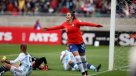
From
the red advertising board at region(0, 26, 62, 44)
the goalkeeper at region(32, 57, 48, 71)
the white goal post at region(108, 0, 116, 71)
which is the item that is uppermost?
the white goal post at region(108, 0, 116, 71)

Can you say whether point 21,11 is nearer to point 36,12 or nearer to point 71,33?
point 36,12

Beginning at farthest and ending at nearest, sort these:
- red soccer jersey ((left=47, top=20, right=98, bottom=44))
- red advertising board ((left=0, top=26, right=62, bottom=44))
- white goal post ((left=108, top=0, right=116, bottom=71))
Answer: red advertising board ((left=0, top=26, right=62, bottom=44)) < white goal post ((left=108, top=0, right=116, bottom=71)) < red soccer jersey ((left=47, top=20, right=98, bottom=44))

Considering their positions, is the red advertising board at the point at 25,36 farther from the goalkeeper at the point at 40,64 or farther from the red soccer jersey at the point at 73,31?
the red soccer jersey at the point at 73,31

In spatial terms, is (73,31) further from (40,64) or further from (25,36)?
(25,36)

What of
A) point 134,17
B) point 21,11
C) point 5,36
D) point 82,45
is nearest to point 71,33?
point 82,45

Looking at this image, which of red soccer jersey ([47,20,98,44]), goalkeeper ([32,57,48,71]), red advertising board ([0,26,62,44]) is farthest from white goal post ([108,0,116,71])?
red advertising board ([0,26,62,44])

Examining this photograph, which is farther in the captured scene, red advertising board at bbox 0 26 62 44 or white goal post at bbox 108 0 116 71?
red advertising board at bbox 0 26 62 44

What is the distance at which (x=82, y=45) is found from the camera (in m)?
14.4

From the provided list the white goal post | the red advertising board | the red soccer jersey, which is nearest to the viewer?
the red soccer jersey

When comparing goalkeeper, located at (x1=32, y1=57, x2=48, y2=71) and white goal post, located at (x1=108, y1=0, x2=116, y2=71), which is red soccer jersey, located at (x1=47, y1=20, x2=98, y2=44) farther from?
white goal post, located at (x1=108, y1=0, x2=116, y2=71)

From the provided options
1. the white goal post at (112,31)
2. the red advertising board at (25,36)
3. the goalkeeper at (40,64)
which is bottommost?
the red advertising board at (25,36)

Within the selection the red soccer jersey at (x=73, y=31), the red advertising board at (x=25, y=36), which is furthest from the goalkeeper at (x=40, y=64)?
the red advertising board at (x=25, y=36)

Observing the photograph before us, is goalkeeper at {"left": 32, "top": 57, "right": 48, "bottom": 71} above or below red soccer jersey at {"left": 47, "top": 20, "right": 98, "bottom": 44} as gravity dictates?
below

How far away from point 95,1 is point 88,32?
585cm
